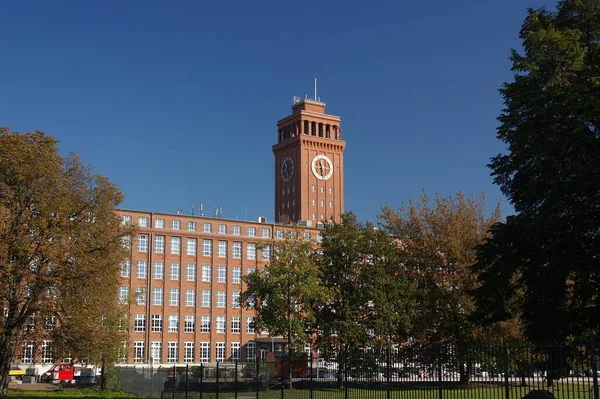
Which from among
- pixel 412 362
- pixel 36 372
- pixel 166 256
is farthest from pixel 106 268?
pixel 166 256

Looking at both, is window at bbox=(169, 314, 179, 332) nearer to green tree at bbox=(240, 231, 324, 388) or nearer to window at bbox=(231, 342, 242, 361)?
window at bbox=(231, 342, 242, 361)

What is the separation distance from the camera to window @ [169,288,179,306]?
316ft

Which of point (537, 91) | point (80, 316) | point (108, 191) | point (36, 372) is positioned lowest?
point (36, 372)

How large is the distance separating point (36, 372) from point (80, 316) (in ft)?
131

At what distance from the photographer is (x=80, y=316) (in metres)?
38.5

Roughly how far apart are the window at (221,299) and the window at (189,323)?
4348 millimetres

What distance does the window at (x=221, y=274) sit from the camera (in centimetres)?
10038

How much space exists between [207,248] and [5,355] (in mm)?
60931

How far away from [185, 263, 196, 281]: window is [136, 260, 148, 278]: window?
5728mm

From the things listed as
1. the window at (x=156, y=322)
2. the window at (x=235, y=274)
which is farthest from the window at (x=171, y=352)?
the window at (x=235, y=274)

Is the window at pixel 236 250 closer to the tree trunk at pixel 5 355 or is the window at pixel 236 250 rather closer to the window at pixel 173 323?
the window at pixel 173 323

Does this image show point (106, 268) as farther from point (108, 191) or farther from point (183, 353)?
point (183, 353)

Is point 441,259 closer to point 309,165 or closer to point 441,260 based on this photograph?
point 441,260

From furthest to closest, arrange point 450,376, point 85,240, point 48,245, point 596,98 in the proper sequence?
point 85,240
point 48,245
point 596,98
point 450,376
